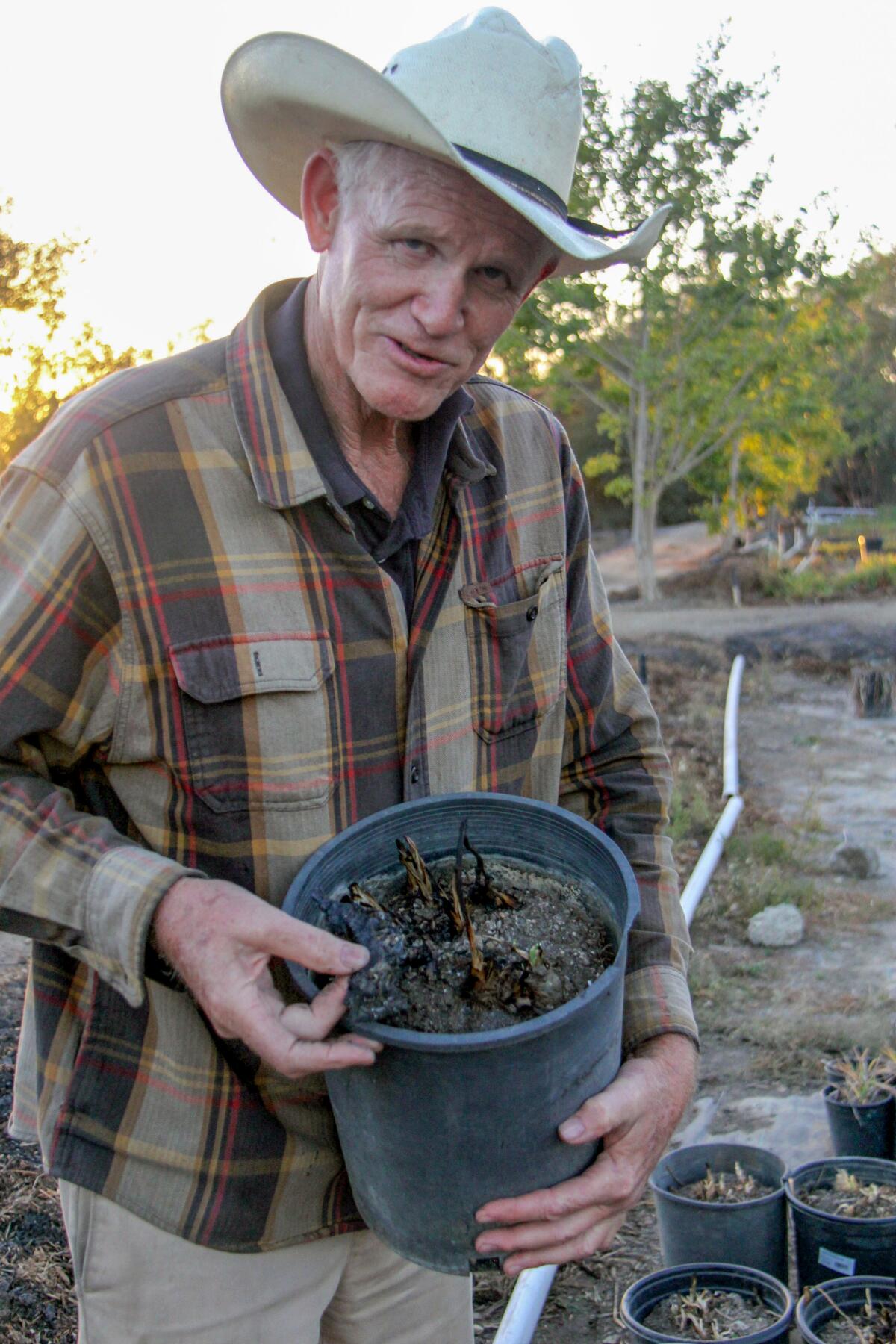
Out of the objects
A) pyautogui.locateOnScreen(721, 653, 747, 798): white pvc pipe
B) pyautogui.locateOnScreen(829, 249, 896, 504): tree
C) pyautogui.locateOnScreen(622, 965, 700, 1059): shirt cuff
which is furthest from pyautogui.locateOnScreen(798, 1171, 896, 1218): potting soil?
pyautogui.locateOnScreen(829, 249, 896, 504): tree

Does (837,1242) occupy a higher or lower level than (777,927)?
higher

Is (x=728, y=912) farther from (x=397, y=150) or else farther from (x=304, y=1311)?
(x=397, y=150)

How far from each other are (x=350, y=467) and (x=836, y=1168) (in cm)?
284

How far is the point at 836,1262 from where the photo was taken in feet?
10.6

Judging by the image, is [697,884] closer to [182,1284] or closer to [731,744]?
[731,744]

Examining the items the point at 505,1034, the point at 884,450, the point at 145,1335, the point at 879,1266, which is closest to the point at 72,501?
the point at 505,1034

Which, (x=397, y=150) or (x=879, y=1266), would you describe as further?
(x=879, y=1266)

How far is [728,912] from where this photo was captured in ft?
20.0

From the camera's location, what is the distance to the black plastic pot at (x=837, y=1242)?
10.5ft

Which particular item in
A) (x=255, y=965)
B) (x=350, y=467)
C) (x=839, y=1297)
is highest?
(x=350, y=467)

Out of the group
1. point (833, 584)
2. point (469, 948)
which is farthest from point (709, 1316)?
point (833, 584)

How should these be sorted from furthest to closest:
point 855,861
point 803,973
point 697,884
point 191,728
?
point 855,861 → point 697,884 → point 803,973 → point 191,728

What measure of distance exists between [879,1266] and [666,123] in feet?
54.3

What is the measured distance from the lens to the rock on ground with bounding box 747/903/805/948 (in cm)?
579
